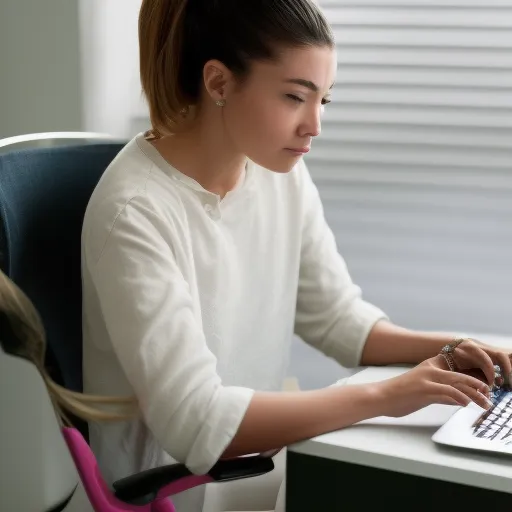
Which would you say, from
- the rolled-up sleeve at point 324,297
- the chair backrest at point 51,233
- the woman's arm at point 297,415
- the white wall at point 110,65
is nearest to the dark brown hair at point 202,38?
the chair backrest at point 51,233

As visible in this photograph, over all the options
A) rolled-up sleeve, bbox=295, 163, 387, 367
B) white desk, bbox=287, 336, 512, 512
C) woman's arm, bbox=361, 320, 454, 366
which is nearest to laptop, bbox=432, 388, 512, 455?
white desk, bbox=287, 336, 512, 512

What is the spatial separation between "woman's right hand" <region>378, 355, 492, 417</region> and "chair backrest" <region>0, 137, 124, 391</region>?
1.36ft

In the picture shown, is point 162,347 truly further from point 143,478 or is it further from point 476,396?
point 476,396

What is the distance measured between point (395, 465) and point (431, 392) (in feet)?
0.47

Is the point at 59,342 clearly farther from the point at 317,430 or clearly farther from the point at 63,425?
the point at 317,430

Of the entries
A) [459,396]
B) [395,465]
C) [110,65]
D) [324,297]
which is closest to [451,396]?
[459,396]

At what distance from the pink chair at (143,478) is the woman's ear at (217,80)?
1.56ft

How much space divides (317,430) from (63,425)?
0.31m

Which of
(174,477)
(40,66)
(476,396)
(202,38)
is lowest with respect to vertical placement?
(174,477)

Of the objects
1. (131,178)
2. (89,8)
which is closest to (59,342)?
(131,178)

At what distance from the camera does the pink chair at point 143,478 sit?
1029 mm

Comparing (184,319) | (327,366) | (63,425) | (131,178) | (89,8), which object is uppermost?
(89,8)

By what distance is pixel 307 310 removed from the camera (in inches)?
56.7

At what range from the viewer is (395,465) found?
91 cm
